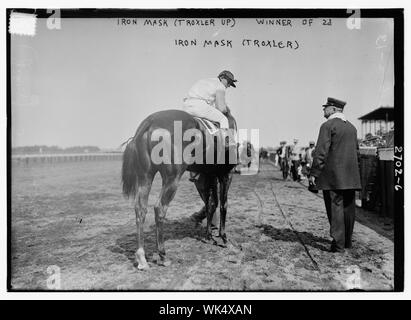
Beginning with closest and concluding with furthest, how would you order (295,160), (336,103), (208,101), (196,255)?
(196,255)
(336,103)
(208,101)
(295,160)

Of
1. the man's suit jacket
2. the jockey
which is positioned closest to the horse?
the jockey

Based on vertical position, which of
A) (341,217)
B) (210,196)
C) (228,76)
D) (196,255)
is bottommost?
(196,255)

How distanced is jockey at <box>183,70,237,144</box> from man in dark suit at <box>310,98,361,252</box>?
150 cm

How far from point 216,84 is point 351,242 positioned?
10.2 ft

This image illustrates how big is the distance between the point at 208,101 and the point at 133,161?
1526 mm

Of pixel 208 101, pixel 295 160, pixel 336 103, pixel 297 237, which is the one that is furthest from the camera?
pixel 295 160

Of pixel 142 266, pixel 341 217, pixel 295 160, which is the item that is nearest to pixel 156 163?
pixel 142 266

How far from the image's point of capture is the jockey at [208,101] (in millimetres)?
4492

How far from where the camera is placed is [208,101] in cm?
463

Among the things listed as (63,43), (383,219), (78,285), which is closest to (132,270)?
(78,285)

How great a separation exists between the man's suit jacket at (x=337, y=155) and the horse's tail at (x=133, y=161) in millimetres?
2471

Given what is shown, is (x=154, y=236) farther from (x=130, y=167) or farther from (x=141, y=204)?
(x=130, y=167)

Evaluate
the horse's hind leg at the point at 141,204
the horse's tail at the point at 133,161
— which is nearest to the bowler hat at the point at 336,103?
the horse's tail at the point at 133,161

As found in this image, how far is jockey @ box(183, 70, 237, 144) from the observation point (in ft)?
14.7
